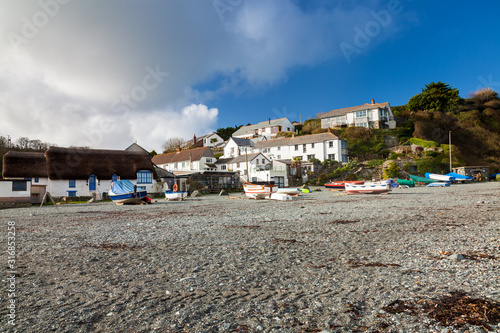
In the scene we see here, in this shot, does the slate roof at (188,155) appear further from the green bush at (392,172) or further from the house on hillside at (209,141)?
the green bush at (392,172)

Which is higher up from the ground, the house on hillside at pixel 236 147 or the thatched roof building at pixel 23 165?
the house on hillside at pixel 236 147

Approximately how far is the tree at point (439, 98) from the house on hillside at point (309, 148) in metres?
22.6

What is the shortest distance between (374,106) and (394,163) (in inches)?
787

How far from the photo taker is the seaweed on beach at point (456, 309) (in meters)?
3.48

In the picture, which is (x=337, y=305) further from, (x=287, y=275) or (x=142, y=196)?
(x=142, y=196)

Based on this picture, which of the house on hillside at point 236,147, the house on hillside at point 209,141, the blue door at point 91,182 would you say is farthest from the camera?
the house on hillside at point 209,141

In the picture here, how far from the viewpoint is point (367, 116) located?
67125 mm

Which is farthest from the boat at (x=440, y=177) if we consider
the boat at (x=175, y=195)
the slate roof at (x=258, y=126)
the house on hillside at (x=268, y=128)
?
the slate roof at (x=258, y=126)

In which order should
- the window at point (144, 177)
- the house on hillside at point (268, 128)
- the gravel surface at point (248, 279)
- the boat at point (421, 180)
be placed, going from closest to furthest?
1. the gravel surface at point (248, 279)
2. the window at point (144, 177)
3. the boat at point (421, 180)
4. the house on hillside at point (268, 128)

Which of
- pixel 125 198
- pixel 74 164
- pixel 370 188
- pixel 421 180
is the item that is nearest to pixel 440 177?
pixel 421 180

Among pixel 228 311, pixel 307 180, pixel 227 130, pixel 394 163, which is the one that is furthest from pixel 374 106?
pixel 228 311

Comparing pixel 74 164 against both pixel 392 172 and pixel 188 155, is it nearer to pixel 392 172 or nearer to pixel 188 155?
pixel 188 155

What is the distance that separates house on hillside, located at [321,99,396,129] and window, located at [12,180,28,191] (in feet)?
199

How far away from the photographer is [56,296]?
455 centimetres
